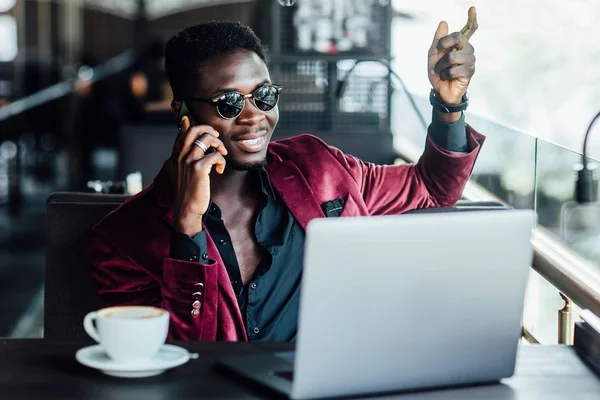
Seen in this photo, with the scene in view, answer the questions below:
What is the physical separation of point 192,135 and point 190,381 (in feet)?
2.22

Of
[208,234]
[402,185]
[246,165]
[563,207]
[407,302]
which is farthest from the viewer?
[563,207]

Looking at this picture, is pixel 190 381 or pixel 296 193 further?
pixel 296 193

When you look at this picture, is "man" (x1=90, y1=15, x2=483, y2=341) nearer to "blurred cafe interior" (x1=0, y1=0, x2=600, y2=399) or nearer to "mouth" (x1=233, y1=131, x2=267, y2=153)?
"mouth" (x1=233, y1=131, x2=267, y2=153)

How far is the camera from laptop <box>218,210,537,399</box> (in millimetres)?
1082

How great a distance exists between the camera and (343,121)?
473cm

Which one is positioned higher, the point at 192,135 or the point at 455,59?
the point at 455,59

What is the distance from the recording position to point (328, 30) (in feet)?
15.5

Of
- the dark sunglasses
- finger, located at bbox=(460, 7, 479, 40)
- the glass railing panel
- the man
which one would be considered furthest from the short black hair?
the glass railing panel

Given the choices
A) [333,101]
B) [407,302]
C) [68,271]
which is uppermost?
[333,101]

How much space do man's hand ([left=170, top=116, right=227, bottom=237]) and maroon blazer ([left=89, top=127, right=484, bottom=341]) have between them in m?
0.09

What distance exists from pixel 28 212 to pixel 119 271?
19.4 ft

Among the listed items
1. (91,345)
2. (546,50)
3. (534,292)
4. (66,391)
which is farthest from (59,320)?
(546,50)

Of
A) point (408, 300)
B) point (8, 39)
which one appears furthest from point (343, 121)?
point (8, 39)

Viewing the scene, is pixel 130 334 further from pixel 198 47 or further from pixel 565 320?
pixel 565 320
